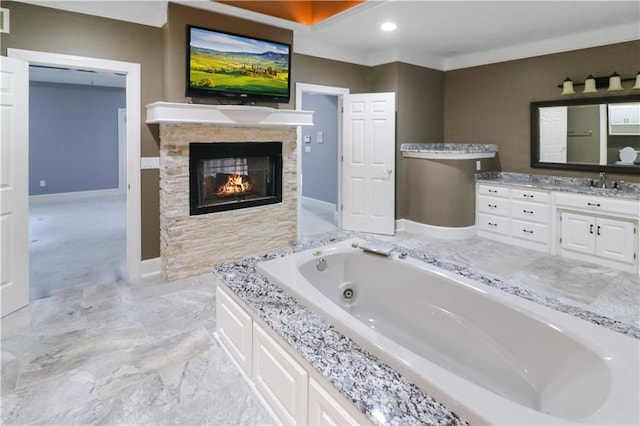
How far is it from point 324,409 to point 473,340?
112cm

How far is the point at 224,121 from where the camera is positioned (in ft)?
12.2

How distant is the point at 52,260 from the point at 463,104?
5941 millimetres

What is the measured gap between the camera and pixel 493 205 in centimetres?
511

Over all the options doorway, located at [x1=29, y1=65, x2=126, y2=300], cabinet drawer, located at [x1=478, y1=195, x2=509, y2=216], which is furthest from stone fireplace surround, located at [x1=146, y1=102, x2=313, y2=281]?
cabinet drawer, located at [x1=478, y1=195, x2=509, y2=216]

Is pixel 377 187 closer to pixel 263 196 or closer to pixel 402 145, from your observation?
pixel 402 145

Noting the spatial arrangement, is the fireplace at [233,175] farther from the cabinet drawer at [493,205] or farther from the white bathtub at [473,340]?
the cabinet drawer at [493,205]

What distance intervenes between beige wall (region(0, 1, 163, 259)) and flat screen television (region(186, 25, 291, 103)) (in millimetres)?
469

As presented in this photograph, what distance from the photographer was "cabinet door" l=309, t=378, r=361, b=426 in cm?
137

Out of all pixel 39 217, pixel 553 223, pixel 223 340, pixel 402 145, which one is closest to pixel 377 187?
pixel 402 145

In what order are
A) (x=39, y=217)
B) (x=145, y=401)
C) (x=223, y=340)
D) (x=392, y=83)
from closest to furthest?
(x=145, y=401)
(x=223, y=340)
(x=392, y=83)
(x=39, y=217)

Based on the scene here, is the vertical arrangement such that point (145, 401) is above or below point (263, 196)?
below

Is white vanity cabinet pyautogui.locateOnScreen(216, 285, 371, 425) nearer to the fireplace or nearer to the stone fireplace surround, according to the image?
the stone fireplace surround

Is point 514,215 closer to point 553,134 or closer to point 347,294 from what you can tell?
point 553,134

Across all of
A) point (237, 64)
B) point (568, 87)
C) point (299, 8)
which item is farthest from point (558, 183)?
point (237, 64)
